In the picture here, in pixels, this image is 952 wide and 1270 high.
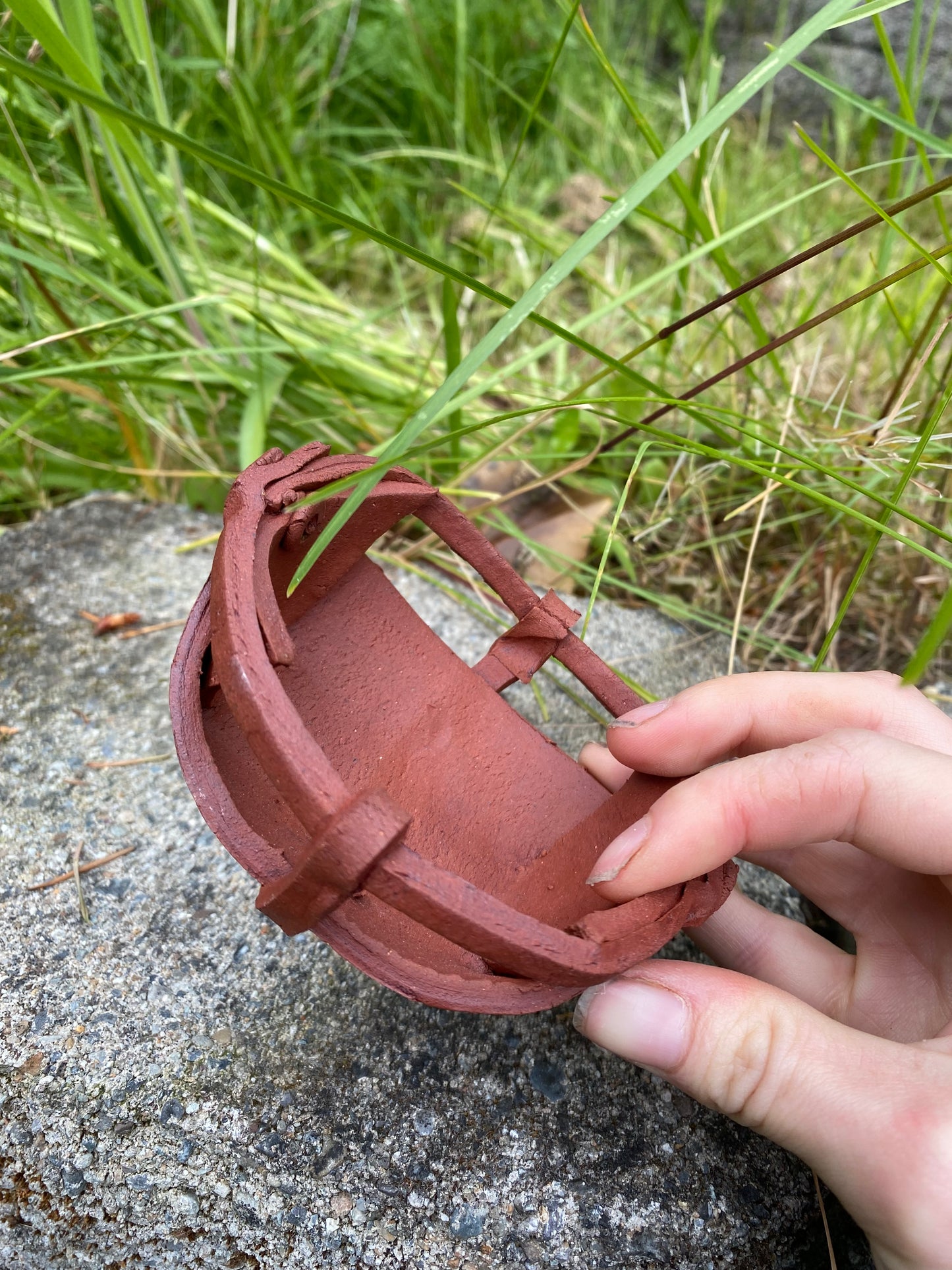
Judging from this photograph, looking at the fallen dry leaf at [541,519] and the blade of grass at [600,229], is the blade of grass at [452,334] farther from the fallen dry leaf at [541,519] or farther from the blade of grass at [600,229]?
the blade of grass at [600,229]

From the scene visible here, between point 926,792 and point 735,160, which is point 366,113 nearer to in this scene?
point 735,160

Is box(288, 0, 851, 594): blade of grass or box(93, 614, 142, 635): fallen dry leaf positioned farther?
box(93, 614, 142, 635): fallen dry leaf

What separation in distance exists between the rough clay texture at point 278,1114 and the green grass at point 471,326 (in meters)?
0.48

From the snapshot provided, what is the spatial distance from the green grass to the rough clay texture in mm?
484

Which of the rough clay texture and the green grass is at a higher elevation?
the green grass

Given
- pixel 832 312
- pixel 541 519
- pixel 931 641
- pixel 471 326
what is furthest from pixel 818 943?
pixel 471 326

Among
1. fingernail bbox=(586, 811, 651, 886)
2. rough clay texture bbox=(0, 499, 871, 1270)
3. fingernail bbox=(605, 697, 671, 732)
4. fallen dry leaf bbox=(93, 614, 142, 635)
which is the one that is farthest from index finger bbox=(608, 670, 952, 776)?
fallen dry leaf bbox=(93, 614, 142, 635)

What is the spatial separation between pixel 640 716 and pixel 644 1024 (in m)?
0.27

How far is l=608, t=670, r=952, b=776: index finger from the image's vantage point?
823 millimetres

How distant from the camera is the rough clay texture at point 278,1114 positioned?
71cm

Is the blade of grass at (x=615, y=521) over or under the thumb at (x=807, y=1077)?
over

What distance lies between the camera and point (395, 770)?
2.84 ft

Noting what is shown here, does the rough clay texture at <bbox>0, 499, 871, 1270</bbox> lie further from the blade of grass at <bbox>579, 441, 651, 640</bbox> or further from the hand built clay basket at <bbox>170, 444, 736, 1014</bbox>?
the blade of grass at <bbox>579, 441, 651, 640</bbox>

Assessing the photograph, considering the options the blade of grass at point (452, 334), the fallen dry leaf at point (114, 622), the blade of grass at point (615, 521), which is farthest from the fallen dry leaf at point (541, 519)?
the fallen dry leaf at point (114, 622)
